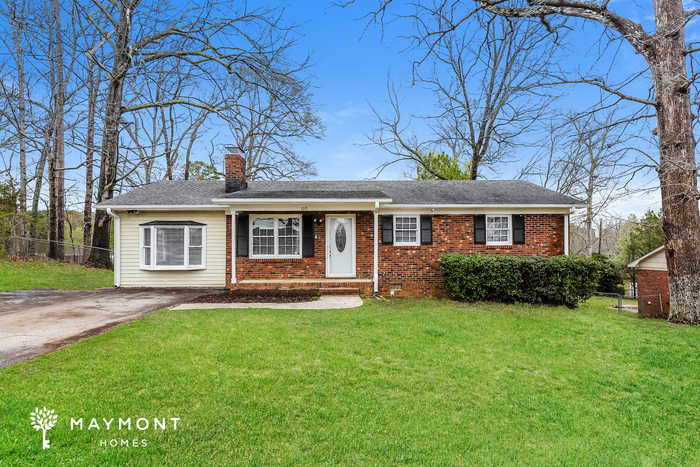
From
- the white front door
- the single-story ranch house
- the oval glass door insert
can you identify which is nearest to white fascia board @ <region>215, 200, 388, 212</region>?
the single-story ranch house

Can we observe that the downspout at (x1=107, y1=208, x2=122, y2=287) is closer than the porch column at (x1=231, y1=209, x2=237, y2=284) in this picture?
No

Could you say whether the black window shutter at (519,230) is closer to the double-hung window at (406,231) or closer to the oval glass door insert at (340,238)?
the double-hung window at (406,231)

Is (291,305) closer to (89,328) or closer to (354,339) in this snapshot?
(354,339)

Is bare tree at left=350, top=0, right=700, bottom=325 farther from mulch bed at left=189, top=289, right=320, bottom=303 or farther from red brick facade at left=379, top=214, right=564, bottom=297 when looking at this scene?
mulch bed at left=189, top=289, right=320, bottom=303

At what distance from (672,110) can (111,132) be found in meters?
18.3

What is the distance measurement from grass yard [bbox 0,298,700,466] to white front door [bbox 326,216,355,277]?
454 cm

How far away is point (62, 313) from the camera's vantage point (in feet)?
21.4

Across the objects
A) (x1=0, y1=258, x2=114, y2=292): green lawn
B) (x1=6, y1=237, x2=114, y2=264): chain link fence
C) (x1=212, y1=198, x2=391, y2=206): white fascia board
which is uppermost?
(x1=212, y1=198, x2=391, y2=206): white fascia board

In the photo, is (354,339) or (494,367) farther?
(354,339)

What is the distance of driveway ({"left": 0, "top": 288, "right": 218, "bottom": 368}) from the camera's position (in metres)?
4.57

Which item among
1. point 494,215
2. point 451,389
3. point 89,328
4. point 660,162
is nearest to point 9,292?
point 89,328

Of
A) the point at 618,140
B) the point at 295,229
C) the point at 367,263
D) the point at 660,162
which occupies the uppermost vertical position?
the point at 618,140

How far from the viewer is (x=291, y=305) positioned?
7809mm

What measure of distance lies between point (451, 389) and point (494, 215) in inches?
316
